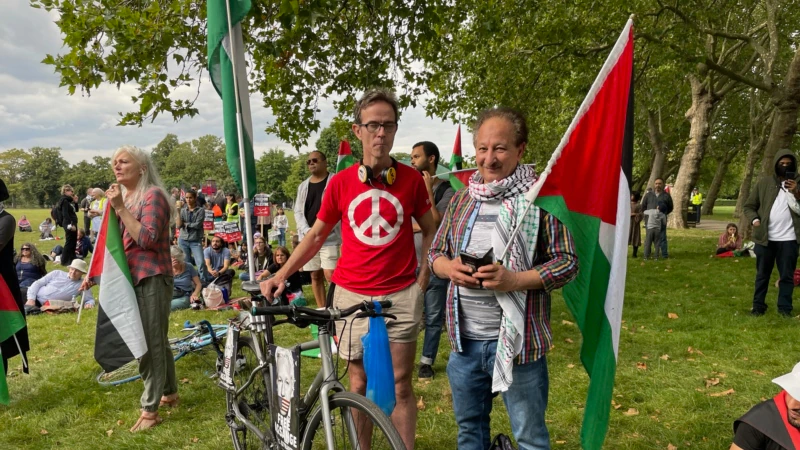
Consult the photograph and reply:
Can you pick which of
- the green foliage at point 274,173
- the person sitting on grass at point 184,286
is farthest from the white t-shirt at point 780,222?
the green foliage at point 274,173

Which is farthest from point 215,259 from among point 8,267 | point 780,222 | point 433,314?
point 780,222

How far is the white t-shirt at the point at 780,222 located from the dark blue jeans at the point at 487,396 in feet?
20.9

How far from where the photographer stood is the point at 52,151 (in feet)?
319

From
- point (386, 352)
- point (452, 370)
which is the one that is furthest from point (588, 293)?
point (386, 352)

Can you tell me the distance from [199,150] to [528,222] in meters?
124

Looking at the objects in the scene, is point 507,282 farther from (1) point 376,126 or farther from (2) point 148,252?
(2) point 148,252

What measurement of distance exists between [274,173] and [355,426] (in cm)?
8868

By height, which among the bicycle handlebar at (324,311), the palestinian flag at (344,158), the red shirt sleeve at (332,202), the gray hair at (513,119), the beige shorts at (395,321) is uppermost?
the palestinian flag at (344,158)

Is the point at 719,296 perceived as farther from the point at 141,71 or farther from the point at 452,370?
the point at 141,71

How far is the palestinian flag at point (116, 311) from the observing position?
4051 mm

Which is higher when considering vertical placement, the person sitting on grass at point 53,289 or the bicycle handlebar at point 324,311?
the bicycle handlebar at point 324,311

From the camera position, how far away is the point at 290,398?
8.68ft

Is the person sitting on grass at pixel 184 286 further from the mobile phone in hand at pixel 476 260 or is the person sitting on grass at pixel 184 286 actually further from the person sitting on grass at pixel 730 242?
the person sitting on grass at pixel 730 242

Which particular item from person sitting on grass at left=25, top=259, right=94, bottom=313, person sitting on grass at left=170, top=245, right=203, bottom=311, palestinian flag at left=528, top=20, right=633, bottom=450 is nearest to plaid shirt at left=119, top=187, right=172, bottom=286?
palestinian flag at left=528, top=20, right=633, bottom=450
